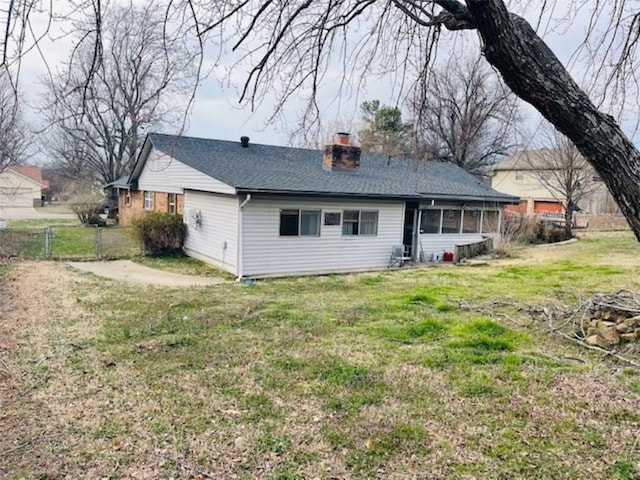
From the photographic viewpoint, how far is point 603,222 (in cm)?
2973

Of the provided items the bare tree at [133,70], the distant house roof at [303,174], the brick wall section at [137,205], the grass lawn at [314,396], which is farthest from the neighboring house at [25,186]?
the bare tree at [133,70]

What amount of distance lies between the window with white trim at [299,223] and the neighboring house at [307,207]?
0.10ft

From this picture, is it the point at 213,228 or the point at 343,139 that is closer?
Result: the point at 213,228

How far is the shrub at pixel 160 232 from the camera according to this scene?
1513 cm

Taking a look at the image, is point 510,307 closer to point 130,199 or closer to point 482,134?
point 130,199

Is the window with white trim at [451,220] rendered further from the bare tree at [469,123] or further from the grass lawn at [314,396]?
the grass lawn at [314,396]

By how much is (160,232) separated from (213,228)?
8.17ft

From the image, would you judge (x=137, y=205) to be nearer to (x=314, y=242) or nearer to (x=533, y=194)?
(x=314, y=242)

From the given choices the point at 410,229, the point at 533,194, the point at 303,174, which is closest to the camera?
the point at 303,174

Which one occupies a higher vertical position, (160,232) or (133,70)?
(133,70)

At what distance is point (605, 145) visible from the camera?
2.52 meters

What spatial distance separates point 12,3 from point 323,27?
103 inches

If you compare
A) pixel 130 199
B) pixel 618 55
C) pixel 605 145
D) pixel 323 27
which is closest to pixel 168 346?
pixel 323 27

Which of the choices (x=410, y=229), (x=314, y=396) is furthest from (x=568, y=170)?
(x=314, y=396)
